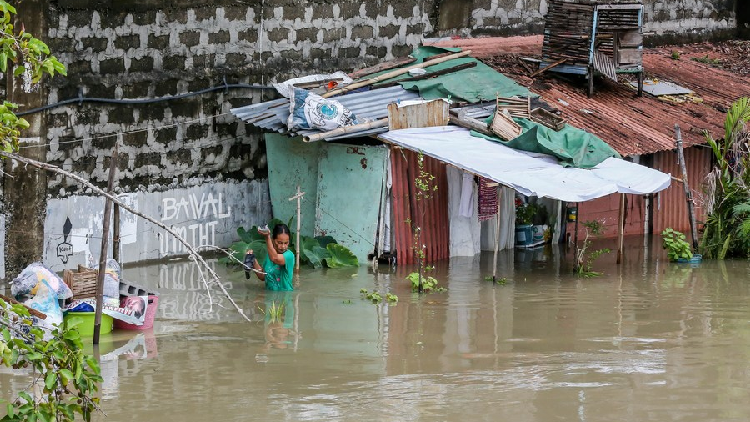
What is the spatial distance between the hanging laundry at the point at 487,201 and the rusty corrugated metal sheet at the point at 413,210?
1.63ft

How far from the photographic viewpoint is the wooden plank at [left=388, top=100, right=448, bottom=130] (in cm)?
1512

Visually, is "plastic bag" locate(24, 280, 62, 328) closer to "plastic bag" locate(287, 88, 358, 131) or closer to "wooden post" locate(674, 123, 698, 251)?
"plastic bag" locate(287, 88, 358, 131)

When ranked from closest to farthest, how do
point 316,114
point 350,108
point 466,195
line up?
point 316,114, point 350,108, point 466,195

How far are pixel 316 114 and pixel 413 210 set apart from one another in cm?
176

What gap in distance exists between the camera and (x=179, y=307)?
13000 millimetres

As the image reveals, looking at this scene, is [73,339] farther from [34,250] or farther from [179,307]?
[34,250]

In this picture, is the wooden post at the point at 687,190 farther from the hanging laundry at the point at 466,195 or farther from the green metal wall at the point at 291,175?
the green metal wall at the point at 291,175

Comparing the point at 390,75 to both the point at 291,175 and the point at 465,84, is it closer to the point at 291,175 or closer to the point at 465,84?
the point at 465,84

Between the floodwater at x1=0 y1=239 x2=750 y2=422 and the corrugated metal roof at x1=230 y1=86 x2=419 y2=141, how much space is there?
1888mm

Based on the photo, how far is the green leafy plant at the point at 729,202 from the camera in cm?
1590

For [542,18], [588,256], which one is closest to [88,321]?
[588,256]

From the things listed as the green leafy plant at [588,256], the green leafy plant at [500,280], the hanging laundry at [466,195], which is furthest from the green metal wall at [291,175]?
the green leafy plant at [588,256]

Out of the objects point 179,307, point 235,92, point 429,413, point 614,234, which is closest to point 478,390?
point 429,413

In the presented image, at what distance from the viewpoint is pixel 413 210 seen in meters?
15.4
